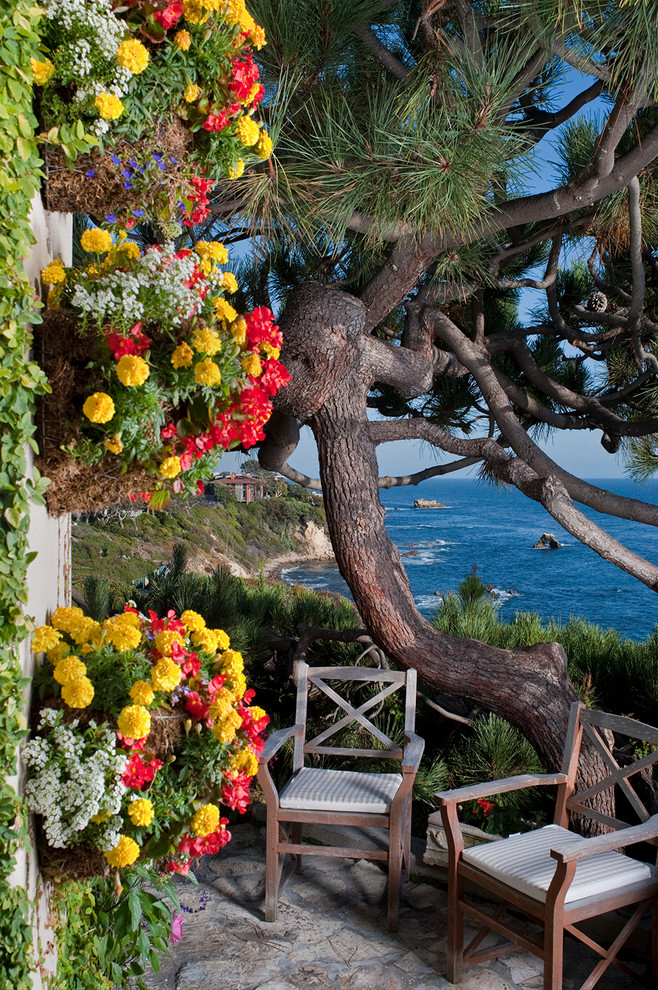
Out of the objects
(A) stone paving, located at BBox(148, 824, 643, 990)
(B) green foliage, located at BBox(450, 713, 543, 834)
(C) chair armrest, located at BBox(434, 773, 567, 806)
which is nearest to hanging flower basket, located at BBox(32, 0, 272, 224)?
(C) chair armrest, located at BBox(434, 773, 567, 806)

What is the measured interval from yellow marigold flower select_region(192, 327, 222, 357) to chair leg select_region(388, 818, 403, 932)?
63.9 inches

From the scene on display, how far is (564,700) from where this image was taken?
283 centimetres

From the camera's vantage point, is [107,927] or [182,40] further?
[107,927]

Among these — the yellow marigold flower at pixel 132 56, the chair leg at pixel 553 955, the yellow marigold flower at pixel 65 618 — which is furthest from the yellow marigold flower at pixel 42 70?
the chair leg at pixel 553 955

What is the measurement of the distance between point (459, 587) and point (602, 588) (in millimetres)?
5842

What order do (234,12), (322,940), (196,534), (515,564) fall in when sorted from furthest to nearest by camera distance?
(515,564) < (196,534) < (322,940) < (234,12)

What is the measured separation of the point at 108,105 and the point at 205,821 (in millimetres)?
1130

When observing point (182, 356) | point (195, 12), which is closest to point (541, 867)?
point (182, 356)

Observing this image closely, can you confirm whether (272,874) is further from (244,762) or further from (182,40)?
(182,40)

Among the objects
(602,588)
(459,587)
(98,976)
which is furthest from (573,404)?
(602,588)

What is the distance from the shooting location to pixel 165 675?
132 cm

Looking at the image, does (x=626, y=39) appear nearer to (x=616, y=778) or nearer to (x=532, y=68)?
(x=532, y=68)

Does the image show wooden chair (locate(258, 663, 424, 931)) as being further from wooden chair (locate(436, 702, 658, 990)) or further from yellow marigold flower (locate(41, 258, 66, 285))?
yellow marigold flower (locate(41, 258, 66, 285))

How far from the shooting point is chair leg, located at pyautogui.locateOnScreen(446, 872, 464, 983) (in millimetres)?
2066
